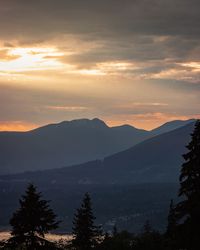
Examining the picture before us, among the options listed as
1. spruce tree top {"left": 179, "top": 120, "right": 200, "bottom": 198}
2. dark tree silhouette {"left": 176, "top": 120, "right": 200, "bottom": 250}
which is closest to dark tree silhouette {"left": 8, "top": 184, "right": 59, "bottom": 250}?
dark tree silhouette {"left": 176, "top": 120, "right": 200, "bottom": 250}

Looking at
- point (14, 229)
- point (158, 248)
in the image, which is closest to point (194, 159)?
point (14, 229)

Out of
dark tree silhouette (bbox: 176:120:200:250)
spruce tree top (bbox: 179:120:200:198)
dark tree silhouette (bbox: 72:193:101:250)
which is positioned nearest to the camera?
dark tree silhouette (bbox: 176:120:200:250)

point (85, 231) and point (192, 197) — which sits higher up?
point (192, 197)

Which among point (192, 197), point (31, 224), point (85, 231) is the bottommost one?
point (85, 231)

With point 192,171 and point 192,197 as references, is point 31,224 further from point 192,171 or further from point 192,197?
point 192,171

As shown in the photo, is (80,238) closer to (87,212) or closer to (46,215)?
(87,212)

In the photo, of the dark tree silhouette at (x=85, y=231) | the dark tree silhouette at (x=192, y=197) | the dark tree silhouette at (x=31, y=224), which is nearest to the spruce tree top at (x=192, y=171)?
the dark tree silhouette at (x=192, y=197)

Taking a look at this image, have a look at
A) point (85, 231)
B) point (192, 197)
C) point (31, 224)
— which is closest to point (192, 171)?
point (192, 197)

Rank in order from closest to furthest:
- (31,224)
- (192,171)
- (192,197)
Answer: (192,197) → (192,171) → (31,224)

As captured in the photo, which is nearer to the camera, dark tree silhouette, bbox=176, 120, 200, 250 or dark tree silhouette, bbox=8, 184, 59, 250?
dark tree silhouette, bbox=176, 120, 200, 250

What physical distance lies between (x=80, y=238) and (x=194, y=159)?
29.7m

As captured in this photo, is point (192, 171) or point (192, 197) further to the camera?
point (192, 171)

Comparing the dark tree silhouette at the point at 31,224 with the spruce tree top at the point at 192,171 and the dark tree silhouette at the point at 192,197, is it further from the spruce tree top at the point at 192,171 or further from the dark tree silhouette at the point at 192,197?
the spruce tree top at the point at 192,171

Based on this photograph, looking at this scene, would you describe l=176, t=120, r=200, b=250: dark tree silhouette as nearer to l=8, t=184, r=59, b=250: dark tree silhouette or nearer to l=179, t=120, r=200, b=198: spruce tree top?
l=179, t=120, r=200, b=198: spruce tree top
